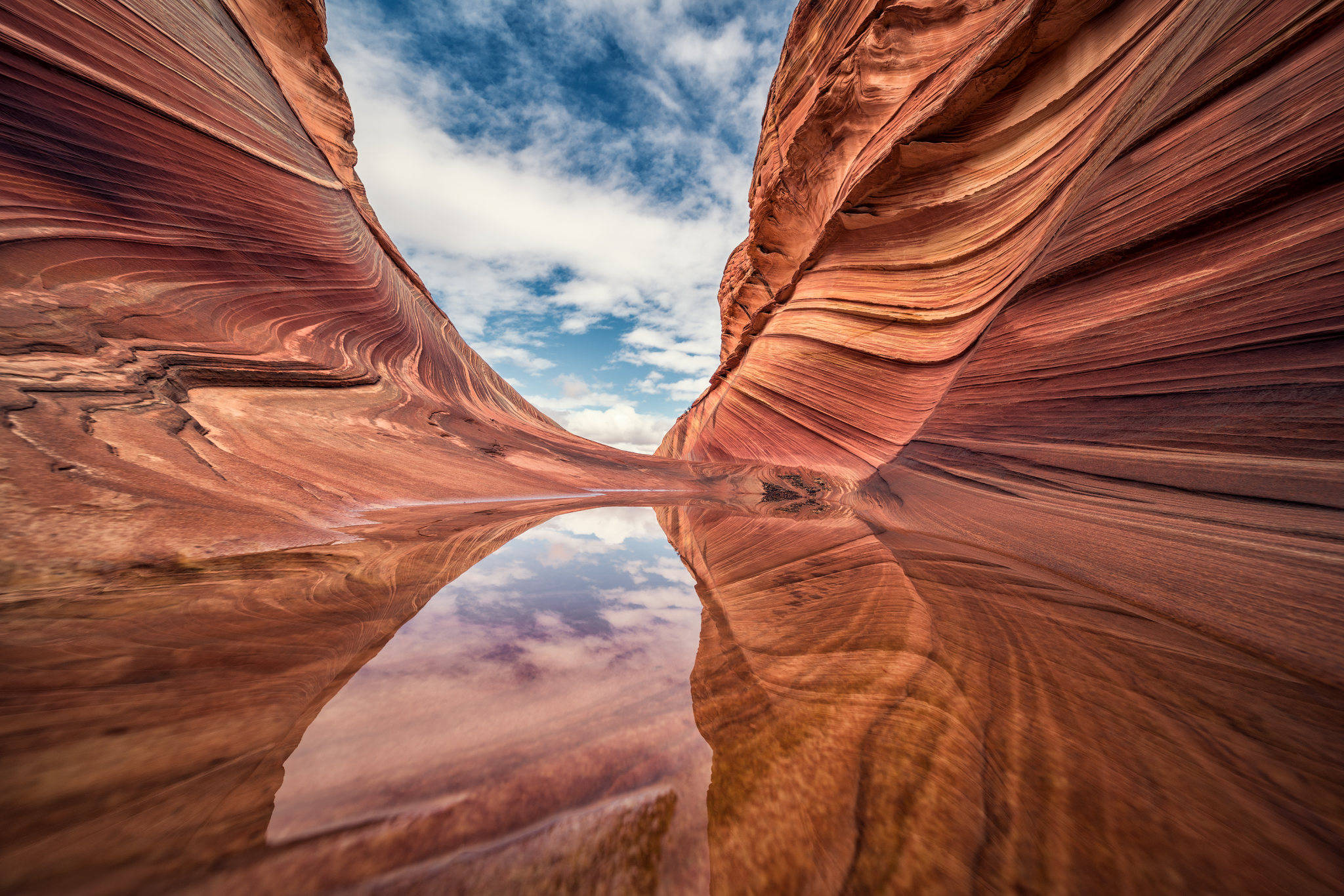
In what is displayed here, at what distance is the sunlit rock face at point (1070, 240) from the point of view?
47.5 inches

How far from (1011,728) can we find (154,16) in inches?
159

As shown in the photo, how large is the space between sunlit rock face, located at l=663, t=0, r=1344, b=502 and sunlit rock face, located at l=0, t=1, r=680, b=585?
7.47 ft

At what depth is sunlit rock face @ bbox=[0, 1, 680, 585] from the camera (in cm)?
107

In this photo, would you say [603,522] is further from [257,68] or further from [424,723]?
[257,68]

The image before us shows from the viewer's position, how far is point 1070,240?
1825 millimetres

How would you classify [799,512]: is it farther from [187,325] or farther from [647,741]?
[187,325]

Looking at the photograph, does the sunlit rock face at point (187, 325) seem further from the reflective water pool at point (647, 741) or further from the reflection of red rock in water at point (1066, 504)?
the reflection of red rock in water at point (1066, 504)

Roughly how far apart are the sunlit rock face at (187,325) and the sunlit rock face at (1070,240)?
2276 millimetres

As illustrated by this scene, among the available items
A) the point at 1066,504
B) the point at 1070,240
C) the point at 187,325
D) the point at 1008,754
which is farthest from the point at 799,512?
the point at 187,325

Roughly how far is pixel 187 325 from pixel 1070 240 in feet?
12.1

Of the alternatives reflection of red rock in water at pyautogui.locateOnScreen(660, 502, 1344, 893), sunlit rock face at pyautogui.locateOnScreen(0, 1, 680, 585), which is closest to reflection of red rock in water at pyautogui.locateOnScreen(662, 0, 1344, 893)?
reflection of red rock in water at pyautogui.locateOnScreen(660, 502, 1344, 893)

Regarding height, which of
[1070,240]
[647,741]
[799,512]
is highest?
[1070,240]

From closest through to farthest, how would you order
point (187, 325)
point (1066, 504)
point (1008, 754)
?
point (1008, 754)
point (1066, 504)
point (187, 325)

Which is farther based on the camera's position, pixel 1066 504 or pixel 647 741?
pixel 1066 504
